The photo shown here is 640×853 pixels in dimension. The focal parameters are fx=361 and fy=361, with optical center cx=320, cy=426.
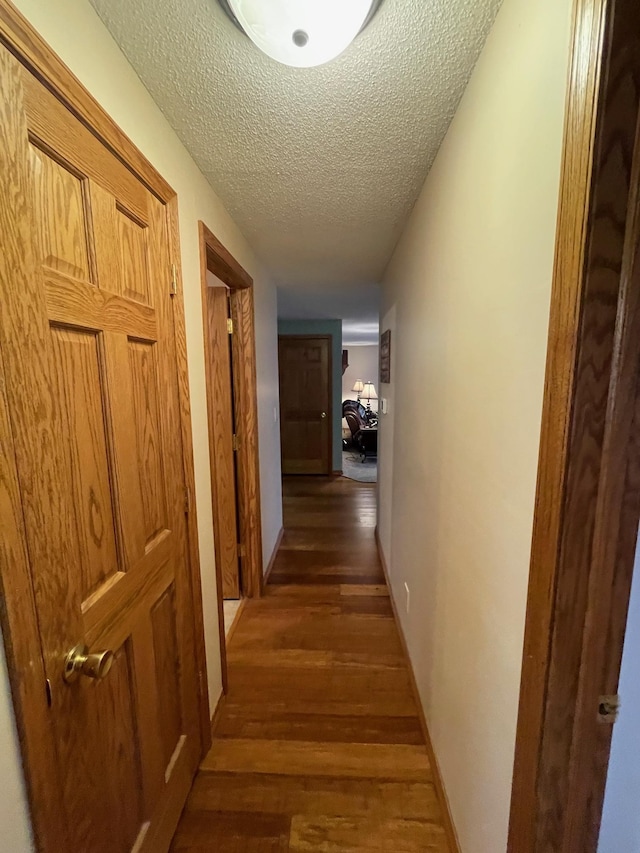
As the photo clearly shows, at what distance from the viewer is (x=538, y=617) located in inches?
25.3

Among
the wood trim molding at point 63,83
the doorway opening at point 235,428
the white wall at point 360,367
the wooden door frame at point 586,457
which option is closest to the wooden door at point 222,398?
the doorway opening at point 235,428

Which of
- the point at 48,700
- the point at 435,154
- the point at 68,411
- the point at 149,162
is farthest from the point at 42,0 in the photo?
the point at 48,700

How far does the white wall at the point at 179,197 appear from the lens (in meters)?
0.66

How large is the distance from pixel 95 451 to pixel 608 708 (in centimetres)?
110

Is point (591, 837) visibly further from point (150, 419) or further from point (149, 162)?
point (149, 162)

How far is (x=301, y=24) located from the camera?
79 centimetres

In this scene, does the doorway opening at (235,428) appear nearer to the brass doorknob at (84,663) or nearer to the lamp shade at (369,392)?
the brass doorknob at (84,663)

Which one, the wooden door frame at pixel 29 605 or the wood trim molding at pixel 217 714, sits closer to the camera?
the wooden door frame at pixel 29 605

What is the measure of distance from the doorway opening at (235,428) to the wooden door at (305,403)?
2855 millimetres

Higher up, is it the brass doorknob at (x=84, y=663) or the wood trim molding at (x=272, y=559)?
the brass doorknob at (x=84, y=663)

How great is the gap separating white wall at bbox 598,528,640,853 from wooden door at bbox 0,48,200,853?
3.35 ft

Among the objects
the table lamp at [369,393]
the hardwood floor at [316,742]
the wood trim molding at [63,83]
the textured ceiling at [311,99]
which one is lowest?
the hardwood floor at [316,742]

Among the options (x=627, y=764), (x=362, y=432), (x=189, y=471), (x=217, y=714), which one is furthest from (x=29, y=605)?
(x=362, y=432)

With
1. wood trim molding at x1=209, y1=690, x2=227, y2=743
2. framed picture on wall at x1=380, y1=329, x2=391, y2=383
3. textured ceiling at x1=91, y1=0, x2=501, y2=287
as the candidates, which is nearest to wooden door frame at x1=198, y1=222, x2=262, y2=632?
textured ceiling at x1=91, y1=0, x2=501, y2=287
